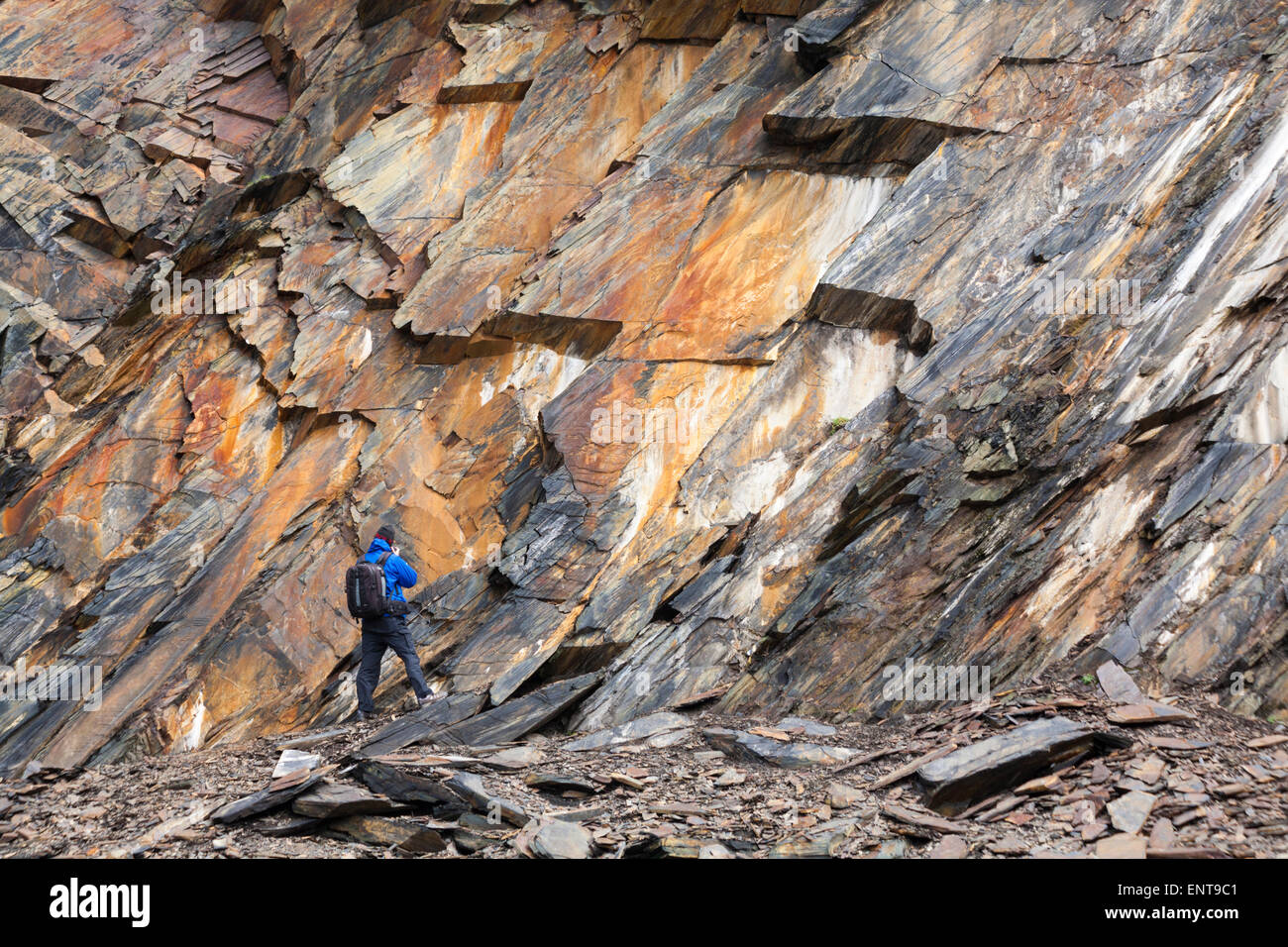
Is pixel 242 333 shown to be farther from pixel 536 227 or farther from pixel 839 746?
pixel 839 746

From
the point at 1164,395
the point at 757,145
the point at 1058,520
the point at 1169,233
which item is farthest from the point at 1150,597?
the point at 757,145

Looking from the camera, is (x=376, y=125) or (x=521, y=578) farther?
(x=376, y=125)

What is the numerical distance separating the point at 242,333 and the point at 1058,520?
42.1 ft

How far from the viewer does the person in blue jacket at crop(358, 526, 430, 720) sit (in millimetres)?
10984

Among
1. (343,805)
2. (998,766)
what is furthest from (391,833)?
(998,766)

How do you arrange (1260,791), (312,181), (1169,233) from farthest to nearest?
(312,181) < (1169,233) < (1260,791)

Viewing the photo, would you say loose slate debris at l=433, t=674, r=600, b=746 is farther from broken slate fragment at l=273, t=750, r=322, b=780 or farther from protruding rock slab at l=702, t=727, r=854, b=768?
protruding rock slab at l=702, t=727, r=854, b=768

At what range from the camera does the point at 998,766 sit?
7.14 metres

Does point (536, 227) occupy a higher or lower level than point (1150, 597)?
higher

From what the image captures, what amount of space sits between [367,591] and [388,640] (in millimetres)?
605

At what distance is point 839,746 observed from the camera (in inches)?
340

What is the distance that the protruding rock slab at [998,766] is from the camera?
714 centimetres

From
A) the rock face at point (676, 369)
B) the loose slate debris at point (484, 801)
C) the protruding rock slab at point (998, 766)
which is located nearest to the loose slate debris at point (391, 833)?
the loose slate debris at point (484, 801)

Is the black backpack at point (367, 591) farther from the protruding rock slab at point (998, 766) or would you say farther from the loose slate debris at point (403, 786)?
the protruding rock slab at point (998, 766)
